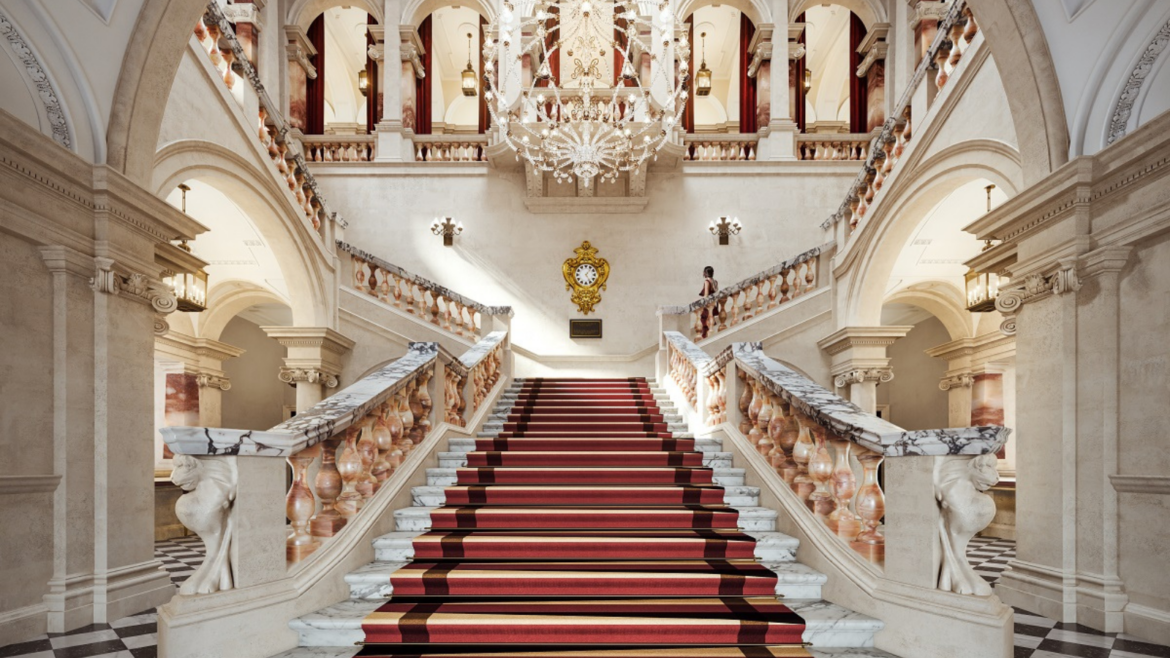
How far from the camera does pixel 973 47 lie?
6.83m

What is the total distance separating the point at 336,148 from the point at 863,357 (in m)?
9.28

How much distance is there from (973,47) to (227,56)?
290 inches

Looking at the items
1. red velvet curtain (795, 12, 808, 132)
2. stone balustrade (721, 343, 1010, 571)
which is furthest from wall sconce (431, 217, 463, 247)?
stone balustrade (721, 343, 1010, 571)

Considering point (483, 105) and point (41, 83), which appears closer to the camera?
point (41, 83)

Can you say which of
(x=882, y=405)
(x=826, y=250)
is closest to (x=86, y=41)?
(x=826, y=250)

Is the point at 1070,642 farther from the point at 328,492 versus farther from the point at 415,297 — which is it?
the point at 415,297

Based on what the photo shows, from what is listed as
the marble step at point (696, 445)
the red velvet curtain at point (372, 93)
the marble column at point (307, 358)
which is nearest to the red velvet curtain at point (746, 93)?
the red velvet curtain at point (372, 93)

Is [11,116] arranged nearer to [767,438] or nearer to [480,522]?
[480,522]

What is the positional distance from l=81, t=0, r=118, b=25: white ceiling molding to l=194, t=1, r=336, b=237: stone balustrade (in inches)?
75.4

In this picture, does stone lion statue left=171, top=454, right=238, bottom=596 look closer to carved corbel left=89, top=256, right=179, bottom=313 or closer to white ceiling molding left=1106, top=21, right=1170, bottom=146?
carved corbel left=89, top=256, right=179, bottom=313

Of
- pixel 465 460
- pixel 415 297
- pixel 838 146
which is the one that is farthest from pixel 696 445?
pixel 838 146

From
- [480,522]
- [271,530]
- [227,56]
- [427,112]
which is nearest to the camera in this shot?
[271,530]

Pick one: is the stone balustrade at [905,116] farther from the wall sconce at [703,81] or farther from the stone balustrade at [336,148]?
the stone balustrade at [336,148]

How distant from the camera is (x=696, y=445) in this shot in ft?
19.8
